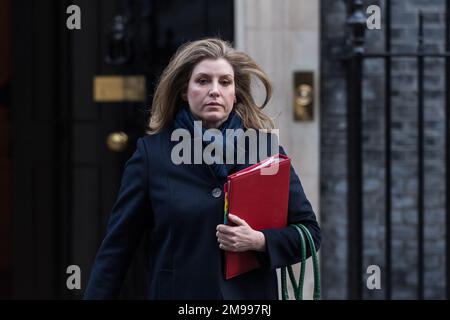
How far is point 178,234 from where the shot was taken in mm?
2807

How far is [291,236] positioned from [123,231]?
53 cm

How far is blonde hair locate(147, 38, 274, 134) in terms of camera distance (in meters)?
2.90

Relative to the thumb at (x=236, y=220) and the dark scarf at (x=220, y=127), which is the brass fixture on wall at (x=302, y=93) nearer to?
the dark scarf at (x=220, y=127)

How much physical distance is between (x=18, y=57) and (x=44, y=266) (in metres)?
1.24

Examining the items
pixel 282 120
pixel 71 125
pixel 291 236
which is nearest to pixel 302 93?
pixel 282 120

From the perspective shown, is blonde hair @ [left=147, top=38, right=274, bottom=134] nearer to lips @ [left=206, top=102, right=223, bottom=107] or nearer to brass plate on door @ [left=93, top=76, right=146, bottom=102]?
lips @ [left=206, top=102, right=223, bottom=107]

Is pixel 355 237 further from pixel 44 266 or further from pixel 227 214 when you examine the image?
pixel 227 214

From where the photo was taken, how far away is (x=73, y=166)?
5352 millimetres

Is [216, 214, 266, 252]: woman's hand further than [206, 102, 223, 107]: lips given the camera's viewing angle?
No

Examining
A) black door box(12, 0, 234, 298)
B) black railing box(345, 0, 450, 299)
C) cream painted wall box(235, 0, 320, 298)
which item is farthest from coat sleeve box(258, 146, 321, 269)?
black door box(12, 0, 234, 298)

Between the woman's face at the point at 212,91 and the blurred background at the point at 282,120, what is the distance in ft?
6.66

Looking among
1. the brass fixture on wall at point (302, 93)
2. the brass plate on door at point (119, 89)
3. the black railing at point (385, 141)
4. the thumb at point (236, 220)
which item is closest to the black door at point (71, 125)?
the brass plate on door at point (119, 89)

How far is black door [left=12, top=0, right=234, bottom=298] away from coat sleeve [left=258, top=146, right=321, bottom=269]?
8.35 ft

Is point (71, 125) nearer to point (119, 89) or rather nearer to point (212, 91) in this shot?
point (119, 89)
